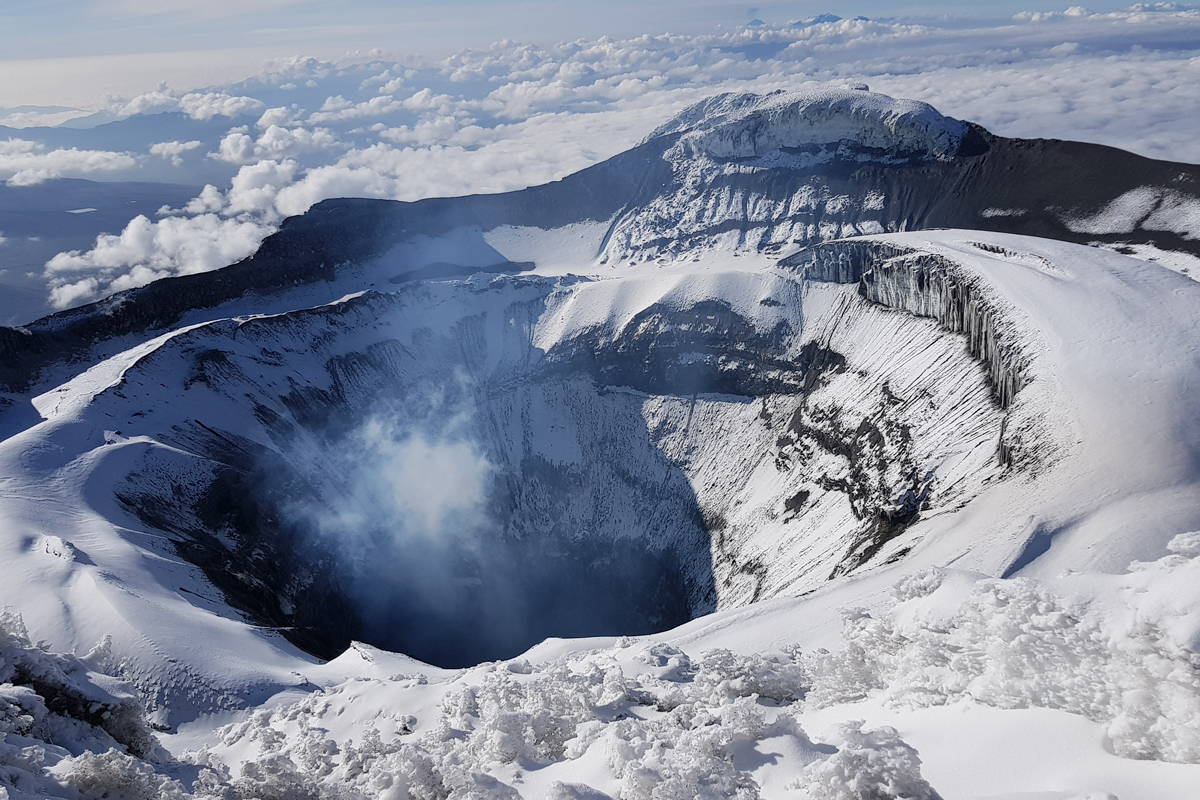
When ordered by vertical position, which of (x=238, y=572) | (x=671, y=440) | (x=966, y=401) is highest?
(x=966, y=401)

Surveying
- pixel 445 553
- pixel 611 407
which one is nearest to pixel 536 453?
pixel 611 407

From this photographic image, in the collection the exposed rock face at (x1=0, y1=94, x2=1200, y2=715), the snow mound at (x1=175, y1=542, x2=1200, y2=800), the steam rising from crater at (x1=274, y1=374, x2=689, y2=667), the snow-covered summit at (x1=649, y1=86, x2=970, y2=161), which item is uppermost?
the snow-covered summit at (x1=649, y1=86, x2=970, y2=161)

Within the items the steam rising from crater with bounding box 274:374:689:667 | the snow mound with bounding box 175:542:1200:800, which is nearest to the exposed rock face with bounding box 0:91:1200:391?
the steam rising from crater with bounding box 274:374:689:667

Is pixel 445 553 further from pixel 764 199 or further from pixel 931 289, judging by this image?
pixel 764 199

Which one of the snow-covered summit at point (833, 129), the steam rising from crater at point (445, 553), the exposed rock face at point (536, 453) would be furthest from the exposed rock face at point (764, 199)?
the steam rising from crater at point (445, 553)

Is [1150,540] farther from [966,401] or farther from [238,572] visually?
[238,572]

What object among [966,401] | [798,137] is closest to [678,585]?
[966,401]

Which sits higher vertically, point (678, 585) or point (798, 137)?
point (798, 137)

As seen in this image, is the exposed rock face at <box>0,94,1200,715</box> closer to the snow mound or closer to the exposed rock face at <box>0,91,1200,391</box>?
the exposed rock face at <box>0,91,1200,391</box>

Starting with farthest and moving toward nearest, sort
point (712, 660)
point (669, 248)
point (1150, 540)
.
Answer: point (669, 248), point (1150, 540), point (712, 660)
